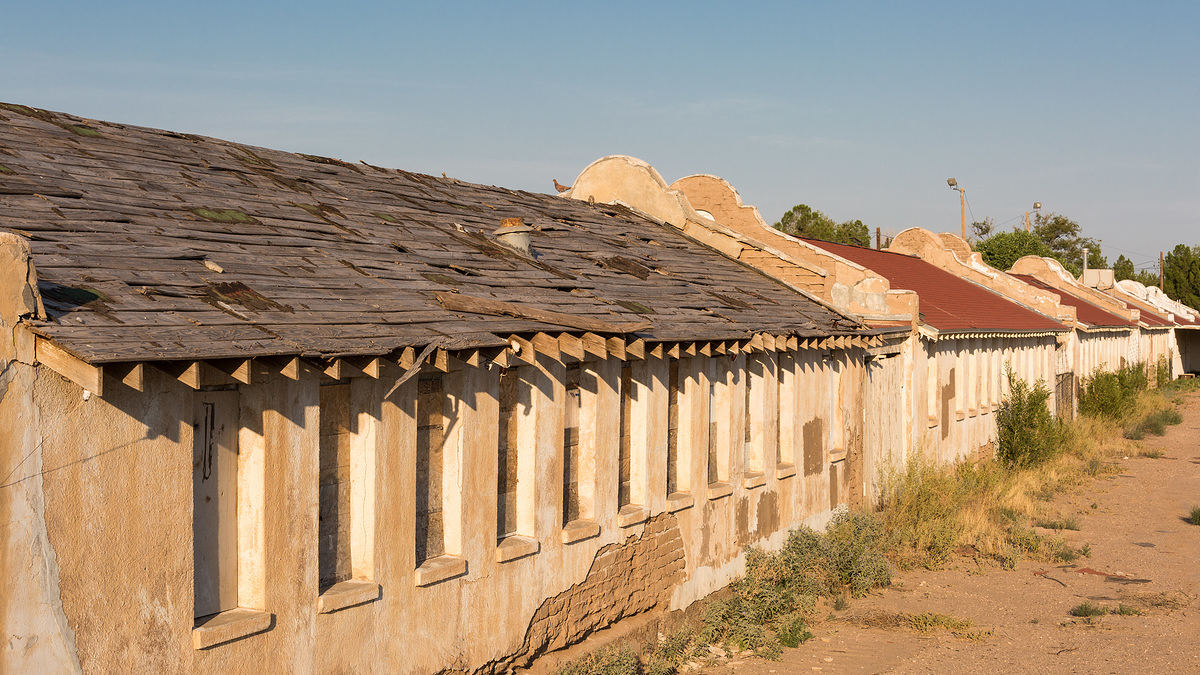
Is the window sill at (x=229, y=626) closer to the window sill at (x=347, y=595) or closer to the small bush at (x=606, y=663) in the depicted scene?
the window sill at (x=347, y=595)

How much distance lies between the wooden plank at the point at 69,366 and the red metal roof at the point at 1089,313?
28.7 metres

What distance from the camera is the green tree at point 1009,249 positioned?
52219 mm

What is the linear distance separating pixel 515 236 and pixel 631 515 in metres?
2.99

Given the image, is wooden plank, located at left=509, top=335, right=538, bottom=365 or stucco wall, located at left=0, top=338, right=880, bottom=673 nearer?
stucco wall, located at left=0, top=338, right=880, bottom=673

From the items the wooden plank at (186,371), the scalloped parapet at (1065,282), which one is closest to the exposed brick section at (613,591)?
the wooden plank at (186,371)

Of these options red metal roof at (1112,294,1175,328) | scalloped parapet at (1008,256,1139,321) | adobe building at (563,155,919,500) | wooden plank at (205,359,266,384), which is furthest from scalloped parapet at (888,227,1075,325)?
wooden plank at (205,359,266,384)

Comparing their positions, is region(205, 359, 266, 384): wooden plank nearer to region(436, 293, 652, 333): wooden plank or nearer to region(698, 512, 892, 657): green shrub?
region(436, 293, 652, 333): wooden plank

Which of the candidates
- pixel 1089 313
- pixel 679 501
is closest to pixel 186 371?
pixel 679 501

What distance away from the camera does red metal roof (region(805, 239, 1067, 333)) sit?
62.0 feet

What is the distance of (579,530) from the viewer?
28.6 feet

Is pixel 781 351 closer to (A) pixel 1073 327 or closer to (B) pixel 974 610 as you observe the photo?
(B) pixel 974 610

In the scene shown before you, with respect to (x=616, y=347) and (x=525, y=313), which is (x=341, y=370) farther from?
(x=616, y=347)

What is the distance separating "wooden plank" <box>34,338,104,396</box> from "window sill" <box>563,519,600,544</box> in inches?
173

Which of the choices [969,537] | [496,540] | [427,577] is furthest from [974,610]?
[427,577]
